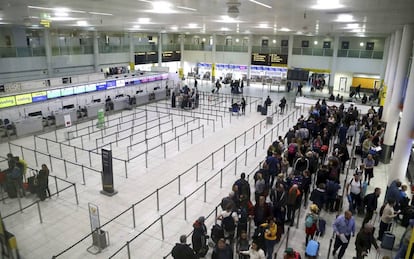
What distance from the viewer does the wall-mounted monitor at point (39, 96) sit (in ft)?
63.2

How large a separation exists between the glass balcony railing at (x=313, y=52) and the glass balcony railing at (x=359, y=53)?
122 cm

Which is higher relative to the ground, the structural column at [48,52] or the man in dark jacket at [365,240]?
the structural column at [48,52]

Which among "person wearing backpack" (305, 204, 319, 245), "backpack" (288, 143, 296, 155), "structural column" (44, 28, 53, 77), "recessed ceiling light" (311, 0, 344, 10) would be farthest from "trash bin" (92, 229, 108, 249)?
"structural column" (44, 28, 53, 77)

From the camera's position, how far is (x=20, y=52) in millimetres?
26016

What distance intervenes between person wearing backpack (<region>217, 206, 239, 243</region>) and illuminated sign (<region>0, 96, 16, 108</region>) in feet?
52.3

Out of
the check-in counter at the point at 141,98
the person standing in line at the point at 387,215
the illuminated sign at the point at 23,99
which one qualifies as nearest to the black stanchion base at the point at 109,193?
the person standing in line at the point at 387,215

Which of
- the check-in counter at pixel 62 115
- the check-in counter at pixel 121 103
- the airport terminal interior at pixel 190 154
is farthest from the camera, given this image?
the check-in counter at pixel 121 103

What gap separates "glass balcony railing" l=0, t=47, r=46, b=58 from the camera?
2448cm

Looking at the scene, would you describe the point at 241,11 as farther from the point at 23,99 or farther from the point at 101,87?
the point at 101,87

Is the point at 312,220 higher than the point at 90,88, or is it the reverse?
the point at 90,88

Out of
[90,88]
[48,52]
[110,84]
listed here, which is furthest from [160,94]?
[48,52]

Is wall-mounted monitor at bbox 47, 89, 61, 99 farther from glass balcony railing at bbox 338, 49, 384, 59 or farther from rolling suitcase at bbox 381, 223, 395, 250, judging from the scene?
glass balcony railing at bbox 338, 49, 384, 59

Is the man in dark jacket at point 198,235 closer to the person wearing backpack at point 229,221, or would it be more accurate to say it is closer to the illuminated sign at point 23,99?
the person wearing backpack at point 229,221

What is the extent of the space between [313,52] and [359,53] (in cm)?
508
